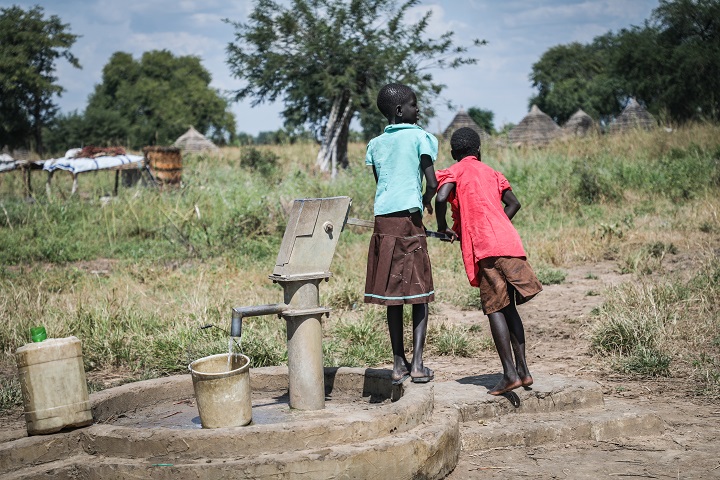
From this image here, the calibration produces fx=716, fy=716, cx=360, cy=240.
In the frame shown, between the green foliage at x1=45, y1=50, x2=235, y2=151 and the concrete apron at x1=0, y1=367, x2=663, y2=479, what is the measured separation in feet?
121

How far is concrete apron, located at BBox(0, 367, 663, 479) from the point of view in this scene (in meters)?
2.52

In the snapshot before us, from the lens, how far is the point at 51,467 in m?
2.66

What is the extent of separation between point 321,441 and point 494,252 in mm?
1289

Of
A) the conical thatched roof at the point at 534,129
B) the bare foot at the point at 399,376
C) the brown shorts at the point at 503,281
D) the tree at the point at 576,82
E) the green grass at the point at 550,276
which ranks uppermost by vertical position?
the tree at the point at 576,82

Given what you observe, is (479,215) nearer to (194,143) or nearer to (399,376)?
(399,376)

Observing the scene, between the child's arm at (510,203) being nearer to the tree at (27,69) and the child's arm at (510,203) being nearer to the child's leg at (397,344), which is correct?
the child's leg at (397,344)

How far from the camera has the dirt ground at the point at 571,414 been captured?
2.88m

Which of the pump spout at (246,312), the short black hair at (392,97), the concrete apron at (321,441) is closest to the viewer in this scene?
the concrete apron at (321,441)

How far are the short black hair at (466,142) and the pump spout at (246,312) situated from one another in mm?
1207

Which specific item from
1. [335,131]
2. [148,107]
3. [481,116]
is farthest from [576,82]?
[335,131]

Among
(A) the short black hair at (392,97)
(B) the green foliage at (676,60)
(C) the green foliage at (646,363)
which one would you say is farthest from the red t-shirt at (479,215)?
(B) the green foliage at (676,60)

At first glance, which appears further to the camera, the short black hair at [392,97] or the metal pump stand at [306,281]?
the short black hair at [392,97]

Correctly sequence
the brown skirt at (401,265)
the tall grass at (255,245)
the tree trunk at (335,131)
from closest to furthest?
the brown skirt at (401,265) < the tall grass at (255,245) < the tree trunk at (335,131)

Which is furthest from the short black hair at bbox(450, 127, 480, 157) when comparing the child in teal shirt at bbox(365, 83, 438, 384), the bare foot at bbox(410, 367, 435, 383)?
the bare foot at bbox(410, 367, 435, 383)
